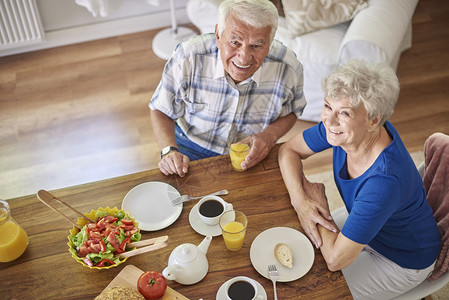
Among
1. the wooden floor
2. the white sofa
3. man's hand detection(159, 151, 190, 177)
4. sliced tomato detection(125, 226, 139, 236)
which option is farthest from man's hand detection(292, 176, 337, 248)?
the wooden floor

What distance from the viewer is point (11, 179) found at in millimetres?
2994

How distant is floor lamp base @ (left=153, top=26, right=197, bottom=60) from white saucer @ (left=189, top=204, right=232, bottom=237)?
2.36 m

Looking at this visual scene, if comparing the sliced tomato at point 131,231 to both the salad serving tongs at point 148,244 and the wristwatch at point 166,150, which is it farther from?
the wristwatch at point 166,150

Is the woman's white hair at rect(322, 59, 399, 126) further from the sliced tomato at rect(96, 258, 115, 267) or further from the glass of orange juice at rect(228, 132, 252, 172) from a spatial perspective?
the sliced tomato at rect(96, 258, 115, 267)

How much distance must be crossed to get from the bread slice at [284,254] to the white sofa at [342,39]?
5.34 ft

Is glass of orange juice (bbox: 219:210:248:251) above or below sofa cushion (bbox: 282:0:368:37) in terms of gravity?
above

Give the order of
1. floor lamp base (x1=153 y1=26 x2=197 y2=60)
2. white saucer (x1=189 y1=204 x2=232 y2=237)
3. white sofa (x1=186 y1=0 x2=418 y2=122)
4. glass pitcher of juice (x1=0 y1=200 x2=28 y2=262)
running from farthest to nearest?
1. floor lamp base (x1=153 y1=26 x2=197 y2=60)
2. white sofa (x1=186 y1=0 x2=418 y2=122)
3. white saucer (x1=189 y1=204 x2=232 y2=237)
4. glass pitcher of juice (x1=0 y1=200 x2=28 y2=262)

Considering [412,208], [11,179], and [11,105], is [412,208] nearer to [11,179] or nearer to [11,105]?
[11,179]

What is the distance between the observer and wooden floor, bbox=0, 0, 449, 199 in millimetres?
3076

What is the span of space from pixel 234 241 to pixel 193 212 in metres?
0.22

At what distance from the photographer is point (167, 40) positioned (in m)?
3.89

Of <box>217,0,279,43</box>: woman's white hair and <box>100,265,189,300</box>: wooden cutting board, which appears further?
<box>217,0,279,43</box>: woman's white hair

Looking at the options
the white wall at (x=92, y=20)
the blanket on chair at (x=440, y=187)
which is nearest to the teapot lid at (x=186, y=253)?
the blanket on chair at (x=440, y=187)

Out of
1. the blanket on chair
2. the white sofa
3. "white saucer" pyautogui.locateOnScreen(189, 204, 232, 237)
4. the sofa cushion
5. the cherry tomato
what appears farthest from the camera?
the sofa cushion
